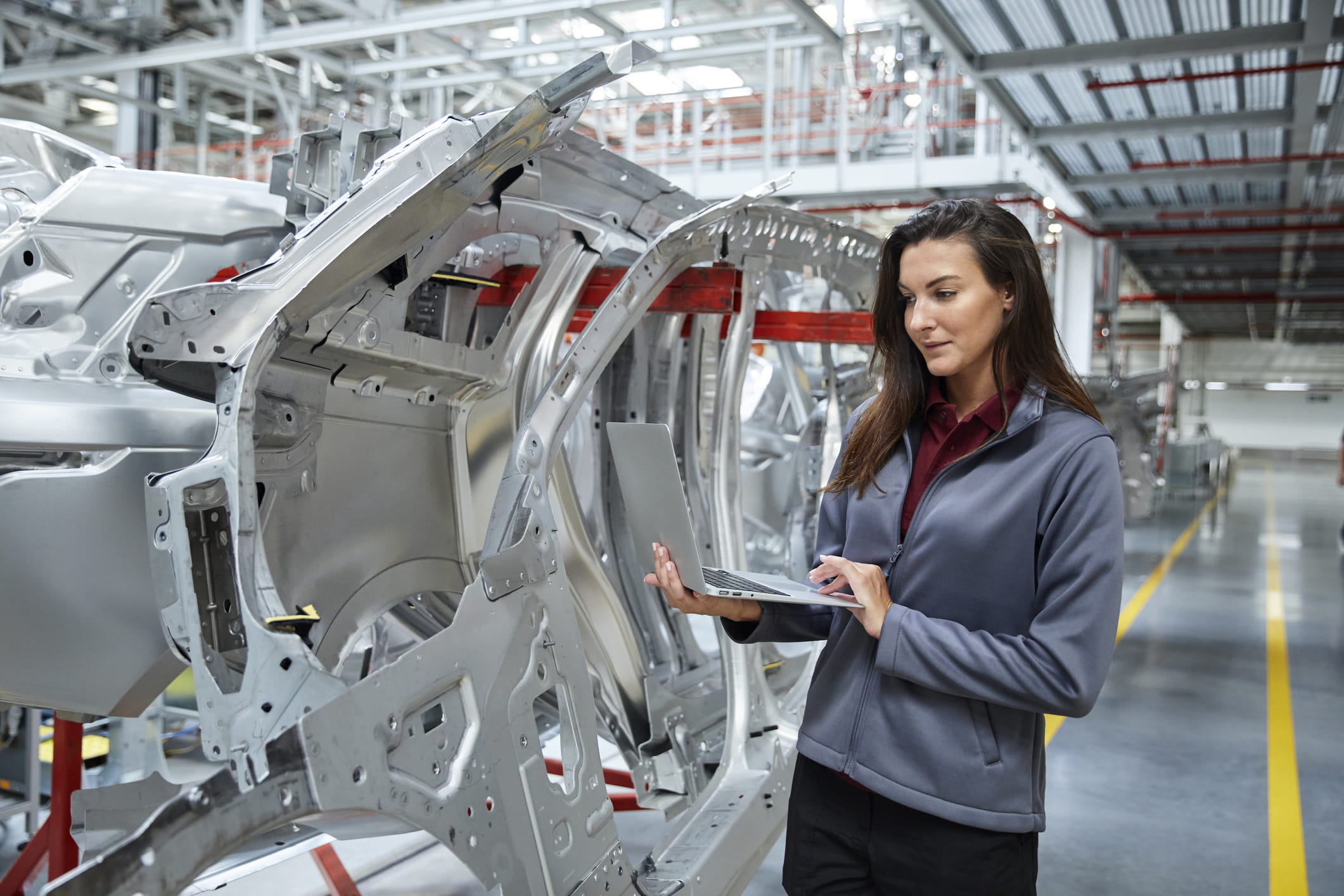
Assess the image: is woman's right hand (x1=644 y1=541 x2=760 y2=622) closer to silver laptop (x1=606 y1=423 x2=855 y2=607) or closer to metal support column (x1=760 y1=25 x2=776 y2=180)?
silver laptop (x1=606 y1=423 x2=855 y2=607)

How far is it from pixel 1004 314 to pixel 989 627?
43 cm

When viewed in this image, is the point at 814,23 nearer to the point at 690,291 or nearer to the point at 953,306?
the point at 690,291

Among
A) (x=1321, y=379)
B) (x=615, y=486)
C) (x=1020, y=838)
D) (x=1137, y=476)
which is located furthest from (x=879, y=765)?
(x=1321, y=379)

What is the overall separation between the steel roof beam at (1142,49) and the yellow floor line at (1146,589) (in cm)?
346

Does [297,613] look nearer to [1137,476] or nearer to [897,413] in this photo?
[897,413]

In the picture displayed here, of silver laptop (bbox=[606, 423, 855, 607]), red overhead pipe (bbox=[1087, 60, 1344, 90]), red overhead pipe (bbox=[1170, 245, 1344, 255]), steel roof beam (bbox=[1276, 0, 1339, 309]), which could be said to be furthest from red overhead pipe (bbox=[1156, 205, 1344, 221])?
silver laptop (bbox=[606, 423, 855, 607])

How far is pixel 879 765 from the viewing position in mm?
1477

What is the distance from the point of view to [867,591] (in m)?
1.45

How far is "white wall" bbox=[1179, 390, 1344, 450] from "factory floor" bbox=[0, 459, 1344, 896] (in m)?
28.0

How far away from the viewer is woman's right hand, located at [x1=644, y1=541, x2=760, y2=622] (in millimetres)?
1700

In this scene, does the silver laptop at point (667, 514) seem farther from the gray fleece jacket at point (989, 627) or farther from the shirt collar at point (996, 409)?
the shirt collar at point (996, 409)

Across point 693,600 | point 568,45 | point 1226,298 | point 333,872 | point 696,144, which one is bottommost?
point 333,872

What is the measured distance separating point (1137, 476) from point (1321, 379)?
95.1 ft

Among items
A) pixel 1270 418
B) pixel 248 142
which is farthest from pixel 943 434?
pixel 1270 418
